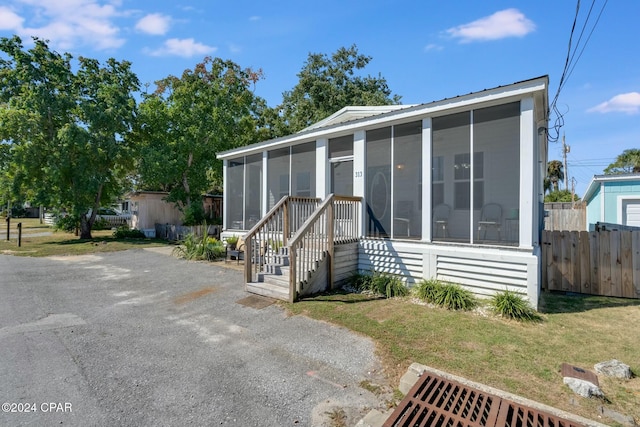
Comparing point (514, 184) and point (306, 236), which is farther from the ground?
point (514, 184)

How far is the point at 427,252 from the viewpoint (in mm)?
6102

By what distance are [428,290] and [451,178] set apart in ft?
7.34

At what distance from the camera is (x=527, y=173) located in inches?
201

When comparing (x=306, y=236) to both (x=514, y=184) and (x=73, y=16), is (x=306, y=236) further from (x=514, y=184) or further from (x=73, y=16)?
(x=73, y=16)

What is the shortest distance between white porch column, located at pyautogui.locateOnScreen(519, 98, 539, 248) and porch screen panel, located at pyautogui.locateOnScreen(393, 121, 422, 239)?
1.81m

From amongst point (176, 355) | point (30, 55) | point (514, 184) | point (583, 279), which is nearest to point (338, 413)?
point (176, 355)

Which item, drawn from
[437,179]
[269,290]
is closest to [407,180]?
[437,179]

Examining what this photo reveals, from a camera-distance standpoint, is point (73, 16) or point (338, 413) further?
point (73, 16)

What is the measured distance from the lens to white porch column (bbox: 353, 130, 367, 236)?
725cm

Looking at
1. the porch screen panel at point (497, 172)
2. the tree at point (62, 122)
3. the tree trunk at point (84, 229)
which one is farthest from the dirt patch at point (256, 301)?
the tree trunk at point (84, 229)

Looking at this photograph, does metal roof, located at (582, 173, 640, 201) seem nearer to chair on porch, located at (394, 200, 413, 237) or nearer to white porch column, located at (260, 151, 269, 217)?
chair on porch, located at (394, 200, 413, 237)

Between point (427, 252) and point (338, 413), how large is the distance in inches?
163

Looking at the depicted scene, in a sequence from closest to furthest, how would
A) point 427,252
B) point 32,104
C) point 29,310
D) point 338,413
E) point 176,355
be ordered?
point 338,413
point 176,355
point 29,310
point 427,252
point 32,104

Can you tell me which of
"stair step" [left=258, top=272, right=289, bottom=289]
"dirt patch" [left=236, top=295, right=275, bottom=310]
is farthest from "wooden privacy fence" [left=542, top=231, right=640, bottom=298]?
"dirt patch" [left=236, top=295, right=275, bottom=310]
